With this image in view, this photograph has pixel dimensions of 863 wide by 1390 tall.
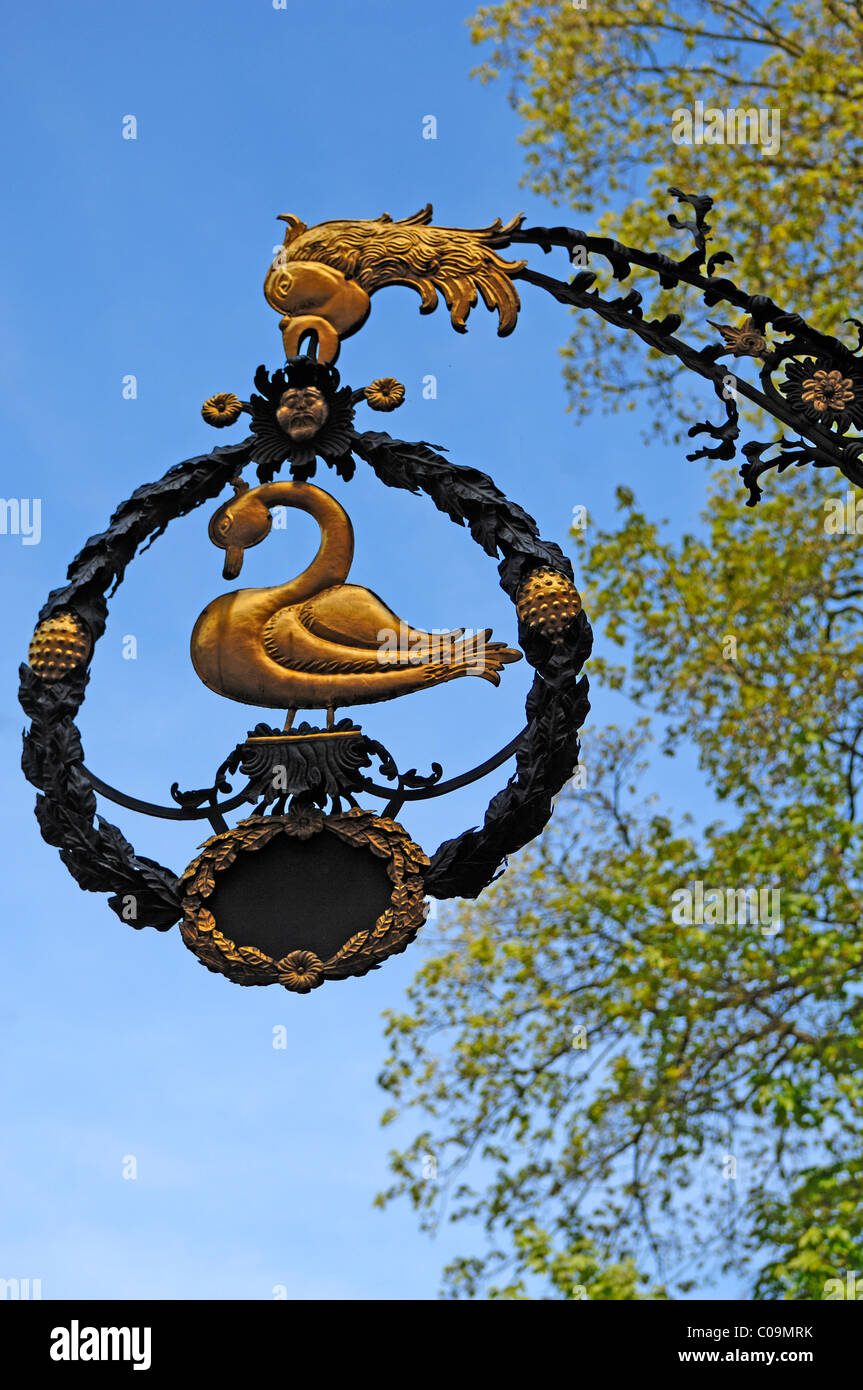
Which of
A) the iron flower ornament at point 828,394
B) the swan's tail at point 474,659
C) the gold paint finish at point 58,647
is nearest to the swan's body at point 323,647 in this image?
the swan's tail at point 474,659

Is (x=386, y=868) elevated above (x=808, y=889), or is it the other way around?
(x=808, y=889)

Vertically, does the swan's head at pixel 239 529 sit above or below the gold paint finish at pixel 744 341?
below

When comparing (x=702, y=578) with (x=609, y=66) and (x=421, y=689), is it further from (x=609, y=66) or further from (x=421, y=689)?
(x=421, y=689)

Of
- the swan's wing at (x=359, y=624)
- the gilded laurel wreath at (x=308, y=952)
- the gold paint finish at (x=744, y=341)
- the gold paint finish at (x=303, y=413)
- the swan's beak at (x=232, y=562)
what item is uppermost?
the gold paint finish at (x=744, y=341)

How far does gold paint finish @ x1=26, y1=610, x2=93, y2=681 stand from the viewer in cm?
502

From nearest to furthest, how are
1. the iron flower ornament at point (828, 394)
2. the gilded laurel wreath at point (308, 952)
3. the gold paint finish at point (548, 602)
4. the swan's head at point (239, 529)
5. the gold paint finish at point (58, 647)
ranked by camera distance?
the gilded laurel wreath at point (308, 952) < the gold paint finish at point (548, 602) < the gold paint finish at point (58, 647) < the swan's head at point (239, 529) < the iron flower ornament at point (828, 394)

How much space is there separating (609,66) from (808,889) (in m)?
6.53

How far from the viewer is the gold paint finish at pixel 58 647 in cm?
502

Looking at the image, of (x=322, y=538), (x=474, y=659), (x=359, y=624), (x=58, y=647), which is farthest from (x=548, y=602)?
(x=58, y=647)

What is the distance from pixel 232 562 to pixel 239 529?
0.10 m

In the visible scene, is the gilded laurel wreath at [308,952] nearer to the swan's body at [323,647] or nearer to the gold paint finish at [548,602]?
the swan's body at [323,647]

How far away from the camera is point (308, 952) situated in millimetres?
4672
